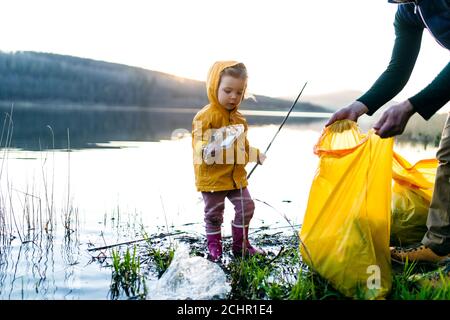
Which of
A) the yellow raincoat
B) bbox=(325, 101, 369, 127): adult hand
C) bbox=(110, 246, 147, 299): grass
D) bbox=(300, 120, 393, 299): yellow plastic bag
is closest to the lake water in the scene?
bbox=(110, 246, 147, 299): grass

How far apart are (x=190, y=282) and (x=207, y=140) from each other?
102cm

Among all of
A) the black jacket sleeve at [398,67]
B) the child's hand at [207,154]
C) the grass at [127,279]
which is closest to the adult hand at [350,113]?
the black jacket sleeve at [398,67]

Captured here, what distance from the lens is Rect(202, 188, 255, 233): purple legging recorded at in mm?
3469

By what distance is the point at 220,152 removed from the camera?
10.9ft

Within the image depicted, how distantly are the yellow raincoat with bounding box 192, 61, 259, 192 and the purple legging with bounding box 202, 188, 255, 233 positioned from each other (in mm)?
88

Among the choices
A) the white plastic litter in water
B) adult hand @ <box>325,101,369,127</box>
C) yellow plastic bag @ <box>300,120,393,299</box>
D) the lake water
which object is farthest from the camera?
the lake water

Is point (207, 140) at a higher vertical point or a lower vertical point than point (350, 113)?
lower

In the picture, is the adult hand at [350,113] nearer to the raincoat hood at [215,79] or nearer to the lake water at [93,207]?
the lake water at [93,207]

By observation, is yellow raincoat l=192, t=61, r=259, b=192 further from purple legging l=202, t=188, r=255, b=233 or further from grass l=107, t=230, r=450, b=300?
grass l=107, t=230, r=450, b=300

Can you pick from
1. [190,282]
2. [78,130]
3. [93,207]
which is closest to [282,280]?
[190,282]

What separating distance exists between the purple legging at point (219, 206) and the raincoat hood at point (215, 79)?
648mm

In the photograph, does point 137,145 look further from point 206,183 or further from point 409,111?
point 409,111

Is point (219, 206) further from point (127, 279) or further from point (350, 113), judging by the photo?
point (350, 113)

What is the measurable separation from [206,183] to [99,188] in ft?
13.0
